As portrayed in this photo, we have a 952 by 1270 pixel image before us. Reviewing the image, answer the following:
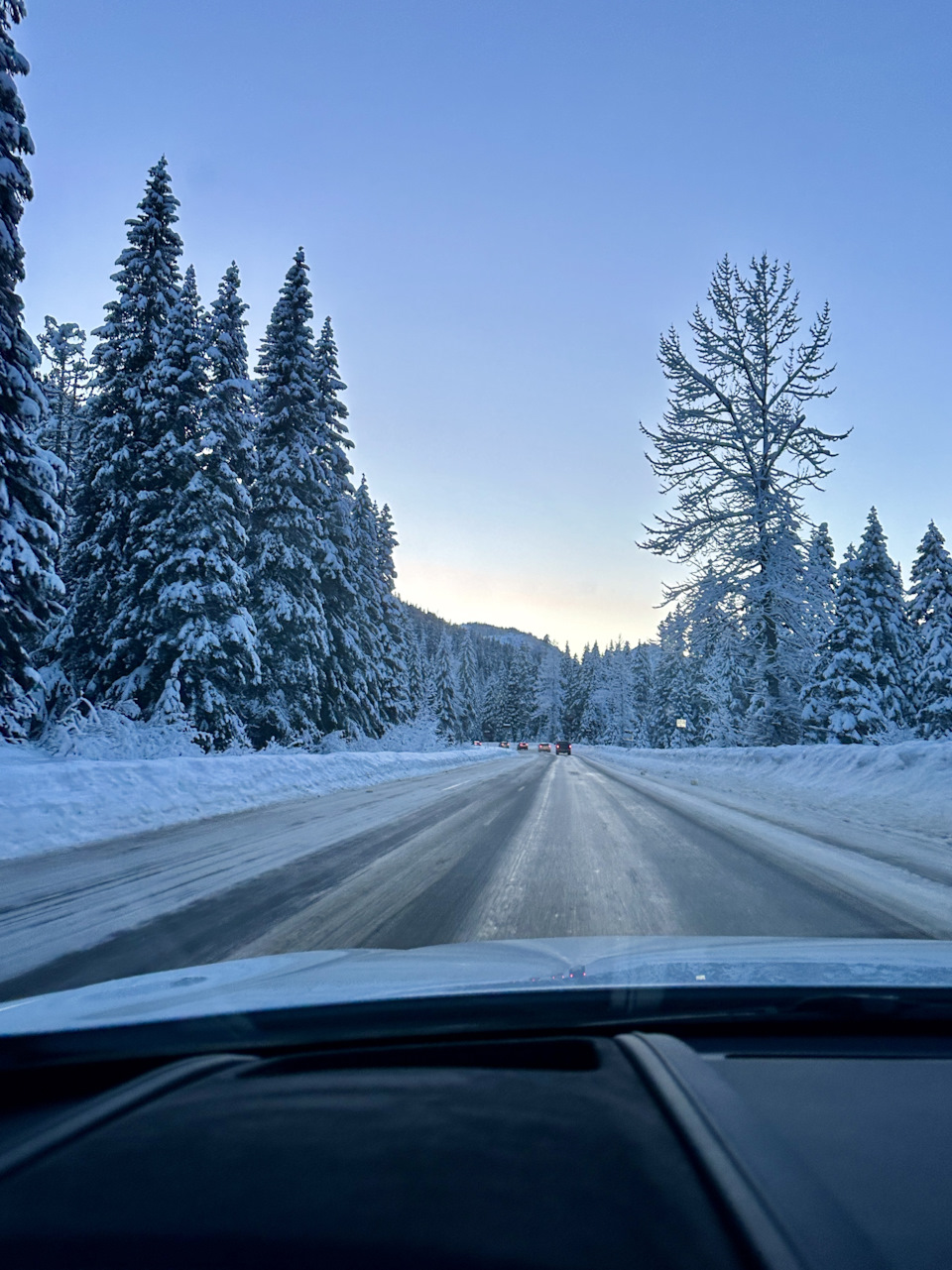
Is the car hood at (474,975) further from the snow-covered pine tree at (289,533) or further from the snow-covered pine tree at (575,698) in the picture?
the snow-covered pine tree at (575,698)

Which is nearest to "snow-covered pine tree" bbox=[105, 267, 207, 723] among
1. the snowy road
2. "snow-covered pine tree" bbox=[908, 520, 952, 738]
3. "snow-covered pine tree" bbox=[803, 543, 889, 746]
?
the snowy road

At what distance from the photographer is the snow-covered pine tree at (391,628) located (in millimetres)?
39097

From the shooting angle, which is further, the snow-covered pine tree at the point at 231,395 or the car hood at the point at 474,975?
the snow-covered pine tree at the point at 231,395

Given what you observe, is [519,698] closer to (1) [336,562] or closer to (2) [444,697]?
(2) [444,697]

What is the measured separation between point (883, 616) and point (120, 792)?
121 feet

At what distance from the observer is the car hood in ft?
6.55

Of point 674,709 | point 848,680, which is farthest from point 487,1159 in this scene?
point 674,709

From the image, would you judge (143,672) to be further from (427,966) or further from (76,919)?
(427,966)

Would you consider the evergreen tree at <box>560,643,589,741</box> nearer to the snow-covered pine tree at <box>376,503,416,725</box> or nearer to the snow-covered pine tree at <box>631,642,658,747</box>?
the snow-covered pine tree at <box>631,642,658,747</box>

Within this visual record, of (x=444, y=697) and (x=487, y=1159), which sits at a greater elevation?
(x=444, y=697)

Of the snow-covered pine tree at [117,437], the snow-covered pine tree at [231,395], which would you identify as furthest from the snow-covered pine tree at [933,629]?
the snow-covered pine tree at [117,437]

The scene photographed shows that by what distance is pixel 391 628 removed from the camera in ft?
144

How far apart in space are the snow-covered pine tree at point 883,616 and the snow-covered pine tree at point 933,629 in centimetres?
104

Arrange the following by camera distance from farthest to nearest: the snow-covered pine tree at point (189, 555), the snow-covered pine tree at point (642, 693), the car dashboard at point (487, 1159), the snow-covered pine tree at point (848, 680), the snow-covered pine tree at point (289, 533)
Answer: the snow-covered pine tree at point (642, 693) < the snow-covered pine tree at point (848, 680) < the snow-covered pine tree at point (289, 533) < the snow-covered pine tree at point (189, 555) < the car dashboard at point (487, 1159)
